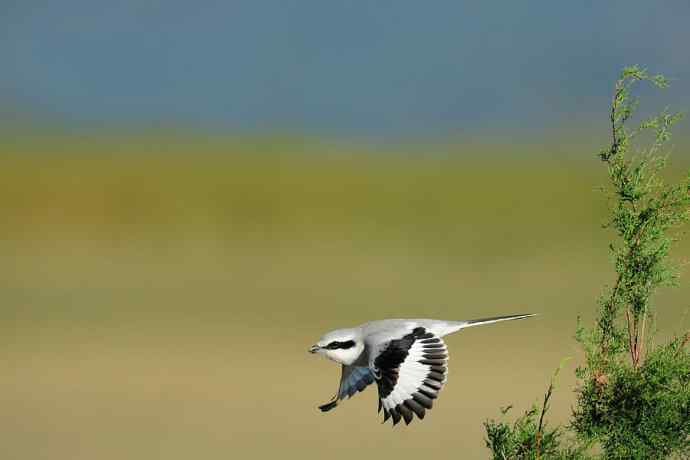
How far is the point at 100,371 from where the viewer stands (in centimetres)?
1369

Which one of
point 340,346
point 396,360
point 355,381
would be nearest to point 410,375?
point 396,360

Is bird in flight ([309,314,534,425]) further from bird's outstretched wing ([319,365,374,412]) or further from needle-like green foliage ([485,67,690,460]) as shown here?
needle-like green foliage ([485,67,690,460])

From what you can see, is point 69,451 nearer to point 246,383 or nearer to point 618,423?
point 246,383

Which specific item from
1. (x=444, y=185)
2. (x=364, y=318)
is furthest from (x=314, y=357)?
(x=444, y=185)

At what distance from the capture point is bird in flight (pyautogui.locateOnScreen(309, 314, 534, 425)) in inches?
119

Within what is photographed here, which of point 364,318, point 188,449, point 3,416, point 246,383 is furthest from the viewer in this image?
point 364,318

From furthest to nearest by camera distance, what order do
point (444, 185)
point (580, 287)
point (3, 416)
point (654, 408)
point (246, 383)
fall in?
point (444, 185), point (580, 287), point (246, 383), point (3, 416), point (654, 408)

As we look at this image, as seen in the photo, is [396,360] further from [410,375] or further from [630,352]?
[630,352]

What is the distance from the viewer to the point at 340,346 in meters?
3.34

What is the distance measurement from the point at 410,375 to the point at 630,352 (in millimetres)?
623

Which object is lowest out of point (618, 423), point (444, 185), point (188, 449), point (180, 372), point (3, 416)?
point (618, 423)

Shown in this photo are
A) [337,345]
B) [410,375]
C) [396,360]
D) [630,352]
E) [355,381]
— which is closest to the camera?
[630,352]

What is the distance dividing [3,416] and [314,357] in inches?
187

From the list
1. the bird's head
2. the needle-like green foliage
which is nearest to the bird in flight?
the bird's head
